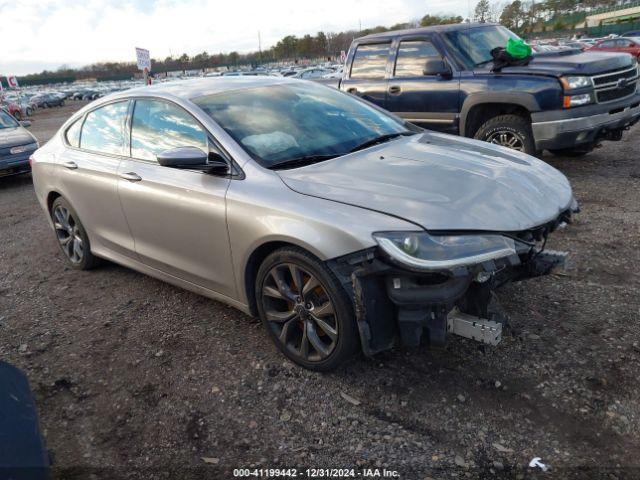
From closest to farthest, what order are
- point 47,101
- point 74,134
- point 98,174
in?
point 98,174, point 74,134, point 47,101

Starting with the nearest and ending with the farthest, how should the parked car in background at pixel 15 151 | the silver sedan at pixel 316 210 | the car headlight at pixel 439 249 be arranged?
the car headlight at pixel 439 249 → the silver sedan at pixel 316 210 → the parked car in background at pixel 15 151

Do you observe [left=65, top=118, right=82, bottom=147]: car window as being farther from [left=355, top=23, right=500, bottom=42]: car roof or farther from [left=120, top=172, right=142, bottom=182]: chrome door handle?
[left=355, top=23, right=500, bottom=42]: car roof

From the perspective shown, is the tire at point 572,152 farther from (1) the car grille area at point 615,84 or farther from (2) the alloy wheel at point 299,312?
(2) the alloy wheel at point 299,312

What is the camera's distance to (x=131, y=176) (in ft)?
12.3

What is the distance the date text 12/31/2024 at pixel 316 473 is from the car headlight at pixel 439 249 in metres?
0.95

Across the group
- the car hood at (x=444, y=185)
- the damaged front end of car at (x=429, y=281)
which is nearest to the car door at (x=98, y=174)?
the car hood at (x=444, y=185)

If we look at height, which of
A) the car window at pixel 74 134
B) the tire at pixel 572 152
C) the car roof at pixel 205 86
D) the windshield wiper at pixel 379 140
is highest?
the car roof at pixel 205 86

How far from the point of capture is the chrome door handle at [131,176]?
3711 mm

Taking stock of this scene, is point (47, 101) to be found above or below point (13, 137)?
below

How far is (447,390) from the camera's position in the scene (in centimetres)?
281

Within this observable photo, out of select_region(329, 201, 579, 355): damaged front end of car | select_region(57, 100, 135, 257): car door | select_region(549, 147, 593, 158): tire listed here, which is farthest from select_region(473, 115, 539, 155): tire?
select_region(57, 100, 135, 257): car door

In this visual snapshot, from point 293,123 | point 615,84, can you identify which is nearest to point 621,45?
point 615,84

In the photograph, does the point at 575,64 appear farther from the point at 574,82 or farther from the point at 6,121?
the point at 6,121

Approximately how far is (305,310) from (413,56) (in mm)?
5618
